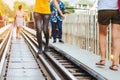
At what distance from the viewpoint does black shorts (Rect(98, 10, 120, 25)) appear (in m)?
8.48

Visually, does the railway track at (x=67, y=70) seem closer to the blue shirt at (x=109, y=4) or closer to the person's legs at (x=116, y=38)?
the person's legs at (x=116, y=38)

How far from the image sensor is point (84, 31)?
61.2 feet

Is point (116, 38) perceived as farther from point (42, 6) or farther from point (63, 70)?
point (42, 6)

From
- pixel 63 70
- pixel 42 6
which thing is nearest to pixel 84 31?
pixel 42 6

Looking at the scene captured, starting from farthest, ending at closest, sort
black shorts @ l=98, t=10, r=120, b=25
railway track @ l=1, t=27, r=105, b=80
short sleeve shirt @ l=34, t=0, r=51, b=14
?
short sleeve shirt @ l=34, t=0, r=51, b=14 → railway track @ l=1, t=27, r=105, b=80 → black shorts @ l=98, t=10, r=120, b=25

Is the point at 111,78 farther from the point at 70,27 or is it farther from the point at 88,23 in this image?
the point at 70,27

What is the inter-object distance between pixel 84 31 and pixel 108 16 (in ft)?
33.2

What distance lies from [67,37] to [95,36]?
8.04 metres

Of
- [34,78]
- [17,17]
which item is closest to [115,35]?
[34,78]

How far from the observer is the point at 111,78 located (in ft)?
25.2

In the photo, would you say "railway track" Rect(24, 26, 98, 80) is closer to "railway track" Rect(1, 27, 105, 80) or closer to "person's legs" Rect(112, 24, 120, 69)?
"railway track" Rect(1, 27, 105, 80)

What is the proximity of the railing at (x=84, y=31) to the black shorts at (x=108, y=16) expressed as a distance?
4019mm

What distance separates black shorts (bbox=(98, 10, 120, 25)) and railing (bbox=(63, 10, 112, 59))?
4019 mm

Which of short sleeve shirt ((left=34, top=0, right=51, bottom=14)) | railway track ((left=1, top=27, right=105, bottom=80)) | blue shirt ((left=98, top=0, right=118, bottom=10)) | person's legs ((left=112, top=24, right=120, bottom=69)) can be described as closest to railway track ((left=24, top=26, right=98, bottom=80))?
railway track ((left=1, top=27, right=105, bottom=80))
